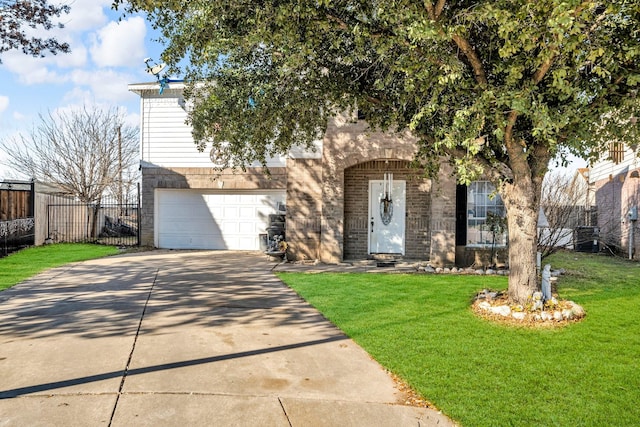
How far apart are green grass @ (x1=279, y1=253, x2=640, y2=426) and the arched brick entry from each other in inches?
159

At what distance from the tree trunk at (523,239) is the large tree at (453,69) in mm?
15

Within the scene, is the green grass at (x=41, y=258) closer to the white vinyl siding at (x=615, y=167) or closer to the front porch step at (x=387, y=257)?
the front porch step at (x=387, y=257)

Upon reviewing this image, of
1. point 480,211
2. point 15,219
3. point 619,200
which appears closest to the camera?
point 480,211

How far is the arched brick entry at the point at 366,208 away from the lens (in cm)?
1330

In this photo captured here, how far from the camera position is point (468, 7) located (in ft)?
19.1

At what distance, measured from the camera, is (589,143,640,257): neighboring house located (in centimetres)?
1481

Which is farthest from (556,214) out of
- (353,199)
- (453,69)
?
(453,69)

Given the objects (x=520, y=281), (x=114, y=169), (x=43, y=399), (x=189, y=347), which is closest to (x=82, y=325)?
(x=189, y=347)

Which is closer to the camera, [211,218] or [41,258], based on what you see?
[41,258]

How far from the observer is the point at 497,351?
519 cm

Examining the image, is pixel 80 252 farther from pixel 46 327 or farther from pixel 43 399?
pixel 43 399

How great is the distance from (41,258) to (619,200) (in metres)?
18.8

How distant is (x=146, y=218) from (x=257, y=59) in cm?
1071

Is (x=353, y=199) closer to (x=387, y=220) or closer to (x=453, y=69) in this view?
(x=387, y=220)
